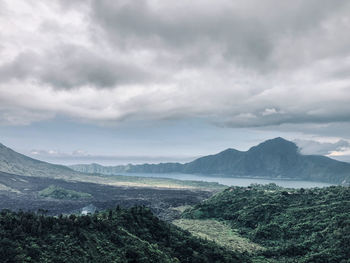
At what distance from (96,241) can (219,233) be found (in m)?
72.5

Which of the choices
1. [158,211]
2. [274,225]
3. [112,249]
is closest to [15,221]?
[112,249]

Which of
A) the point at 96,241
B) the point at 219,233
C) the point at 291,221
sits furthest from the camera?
the point at 219,233

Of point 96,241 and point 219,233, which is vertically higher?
point 96,241

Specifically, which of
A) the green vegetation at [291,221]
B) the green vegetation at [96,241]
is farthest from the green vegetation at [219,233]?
the green vegetation at [96,241]

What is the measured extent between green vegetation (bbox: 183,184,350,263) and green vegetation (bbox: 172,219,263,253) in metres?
4.33

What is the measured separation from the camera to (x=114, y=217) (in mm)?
80938

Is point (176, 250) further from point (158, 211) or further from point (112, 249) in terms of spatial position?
point (158, 211)

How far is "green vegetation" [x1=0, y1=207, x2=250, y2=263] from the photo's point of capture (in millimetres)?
55219

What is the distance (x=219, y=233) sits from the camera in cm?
12506

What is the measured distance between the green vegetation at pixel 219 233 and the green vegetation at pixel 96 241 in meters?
23.1

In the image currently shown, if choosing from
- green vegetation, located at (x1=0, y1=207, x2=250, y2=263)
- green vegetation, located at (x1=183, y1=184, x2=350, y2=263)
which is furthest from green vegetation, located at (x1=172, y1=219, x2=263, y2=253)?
green vegetation, located at (x1=0, y1=207, x2=250, y2=263)

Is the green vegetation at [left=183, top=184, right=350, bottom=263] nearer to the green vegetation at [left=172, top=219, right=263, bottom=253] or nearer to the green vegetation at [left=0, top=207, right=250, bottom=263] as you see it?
the green vegetation at [left=172, top=219, right=263, bottom=253]

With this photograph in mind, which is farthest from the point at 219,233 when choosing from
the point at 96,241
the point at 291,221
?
the point at 96,241

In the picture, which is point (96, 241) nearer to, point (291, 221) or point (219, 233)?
point (219, 233)
